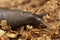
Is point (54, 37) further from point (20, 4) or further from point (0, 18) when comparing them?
point (20, 4)

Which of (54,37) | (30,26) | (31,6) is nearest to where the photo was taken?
(54,37)

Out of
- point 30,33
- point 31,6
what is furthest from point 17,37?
point 31,6

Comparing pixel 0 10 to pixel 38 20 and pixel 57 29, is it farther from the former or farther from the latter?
pixel 57 29

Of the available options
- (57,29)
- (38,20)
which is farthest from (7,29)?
(57,29)

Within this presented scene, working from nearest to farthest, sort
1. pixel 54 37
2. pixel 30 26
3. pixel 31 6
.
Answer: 1. pixel 54 37
2. pixel 30 26
3. pixel 31 6

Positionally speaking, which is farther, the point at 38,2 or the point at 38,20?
the point at 38,2

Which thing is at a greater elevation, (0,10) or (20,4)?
(0,10)
